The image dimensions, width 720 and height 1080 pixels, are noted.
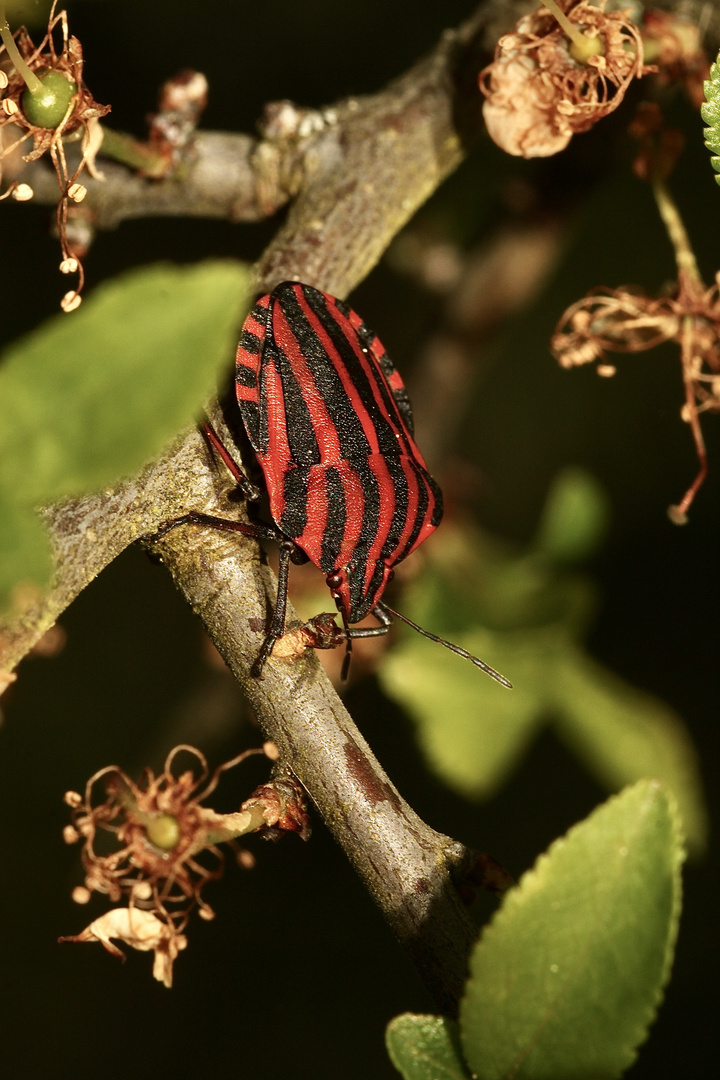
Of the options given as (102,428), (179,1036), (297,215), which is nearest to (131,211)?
(297,215)

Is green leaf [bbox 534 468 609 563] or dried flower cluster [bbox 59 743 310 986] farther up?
dried flower cluster [bbox 59 743 310 986]

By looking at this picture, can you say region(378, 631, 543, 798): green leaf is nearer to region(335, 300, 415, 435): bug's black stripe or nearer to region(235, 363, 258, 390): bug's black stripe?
region(335, 300, 415, 435): bug's black stripe

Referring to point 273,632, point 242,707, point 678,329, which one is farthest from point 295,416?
point 242,707

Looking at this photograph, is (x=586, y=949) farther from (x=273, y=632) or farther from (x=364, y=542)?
(x=364, y=542)

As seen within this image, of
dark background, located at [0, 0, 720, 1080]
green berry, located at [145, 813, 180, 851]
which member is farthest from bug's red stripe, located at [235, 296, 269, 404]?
dark background, located at [0, 0, 720, 1080]

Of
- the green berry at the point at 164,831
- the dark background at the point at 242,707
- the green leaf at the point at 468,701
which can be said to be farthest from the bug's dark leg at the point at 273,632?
the dark background at the point at 242,707

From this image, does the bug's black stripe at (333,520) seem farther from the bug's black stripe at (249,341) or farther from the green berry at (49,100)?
the green berry at (49,100)

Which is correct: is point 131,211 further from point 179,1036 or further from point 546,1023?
point 179,1036
